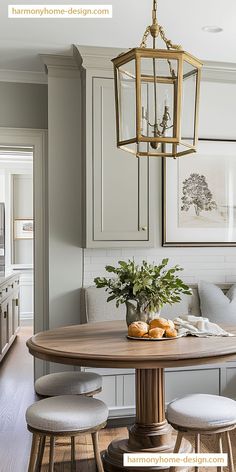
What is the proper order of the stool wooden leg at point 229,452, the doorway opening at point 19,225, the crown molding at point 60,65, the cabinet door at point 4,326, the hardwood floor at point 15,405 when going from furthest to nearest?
the doorway opening at point 19,225
the cabinet door at point 4,326
the crown molding at point 60,65
the hardwood floor at point 15,405
the stool wooden leg at point 229,452

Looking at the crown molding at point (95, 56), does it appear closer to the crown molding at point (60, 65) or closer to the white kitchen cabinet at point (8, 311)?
the crown molding at point (60, 65)

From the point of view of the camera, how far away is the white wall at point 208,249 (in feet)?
14.3

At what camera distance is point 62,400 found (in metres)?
2.59

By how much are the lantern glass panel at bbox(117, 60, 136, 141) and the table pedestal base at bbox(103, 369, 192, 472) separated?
1.25m

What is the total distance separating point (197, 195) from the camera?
441 centimetres

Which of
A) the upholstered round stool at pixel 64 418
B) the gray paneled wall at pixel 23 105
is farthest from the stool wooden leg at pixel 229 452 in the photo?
the gray paneled wall at pixel 23 105

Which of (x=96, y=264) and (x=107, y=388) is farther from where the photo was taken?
(x=96, y=264)

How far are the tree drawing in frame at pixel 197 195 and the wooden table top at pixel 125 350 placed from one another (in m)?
1.82

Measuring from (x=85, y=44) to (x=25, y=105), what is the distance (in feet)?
2.83

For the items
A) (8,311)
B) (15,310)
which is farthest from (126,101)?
(15,310)

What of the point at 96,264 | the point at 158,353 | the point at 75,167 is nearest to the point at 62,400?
the point at 158,353

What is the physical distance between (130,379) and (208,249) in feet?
4.37

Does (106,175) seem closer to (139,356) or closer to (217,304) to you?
(217,304)

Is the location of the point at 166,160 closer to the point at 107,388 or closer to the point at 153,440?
the point at 107,388
